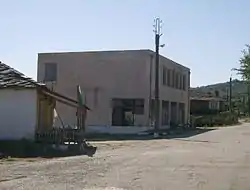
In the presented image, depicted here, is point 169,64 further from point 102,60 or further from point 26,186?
point 26,186

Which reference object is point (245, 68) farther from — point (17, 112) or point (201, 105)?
point (17, 112)

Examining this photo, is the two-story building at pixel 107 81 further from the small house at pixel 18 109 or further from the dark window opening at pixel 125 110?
the small house at pixel 18 109

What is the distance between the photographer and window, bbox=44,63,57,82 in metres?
52.0

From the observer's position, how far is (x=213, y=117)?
71.4 meters

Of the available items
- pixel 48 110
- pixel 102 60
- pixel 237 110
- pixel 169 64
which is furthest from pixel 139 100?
pixel 237 110

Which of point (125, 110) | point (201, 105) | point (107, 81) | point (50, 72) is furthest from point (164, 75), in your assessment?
point (201, 105)

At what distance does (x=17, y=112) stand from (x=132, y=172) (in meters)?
11.5

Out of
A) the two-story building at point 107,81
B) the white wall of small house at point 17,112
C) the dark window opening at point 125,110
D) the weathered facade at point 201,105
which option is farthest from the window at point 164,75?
the weathered facade at point 201,105

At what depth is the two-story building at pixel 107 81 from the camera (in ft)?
163

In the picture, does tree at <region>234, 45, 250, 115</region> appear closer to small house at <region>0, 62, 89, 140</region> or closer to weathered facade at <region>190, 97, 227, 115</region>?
weathered facade at <region>190, 97, 227, 115</region>

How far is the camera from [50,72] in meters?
52.2

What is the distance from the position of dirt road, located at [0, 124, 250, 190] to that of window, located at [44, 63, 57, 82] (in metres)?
28.6

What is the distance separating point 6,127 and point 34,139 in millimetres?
1759

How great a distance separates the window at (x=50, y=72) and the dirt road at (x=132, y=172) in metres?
28.6
